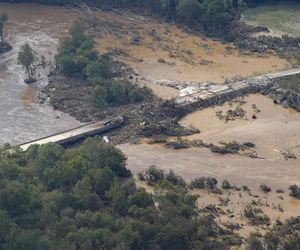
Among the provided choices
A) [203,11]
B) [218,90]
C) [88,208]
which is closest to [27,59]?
[218,90]

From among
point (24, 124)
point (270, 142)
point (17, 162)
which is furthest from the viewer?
point (24, 124)

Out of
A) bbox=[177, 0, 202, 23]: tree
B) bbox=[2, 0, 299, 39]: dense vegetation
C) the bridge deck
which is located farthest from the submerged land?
bbox=[177, 0, 202, 23]: tree

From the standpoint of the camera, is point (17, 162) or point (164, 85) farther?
point (164, 85)

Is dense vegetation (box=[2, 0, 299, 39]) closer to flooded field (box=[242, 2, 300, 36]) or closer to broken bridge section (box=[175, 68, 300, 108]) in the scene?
flooded field (box=[242, 2, 300, 36])

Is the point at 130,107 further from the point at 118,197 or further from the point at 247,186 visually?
the point at 118,197

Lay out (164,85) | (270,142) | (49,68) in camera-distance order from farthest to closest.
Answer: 1. (49,68)
2. (164,85)
3. (270,142)

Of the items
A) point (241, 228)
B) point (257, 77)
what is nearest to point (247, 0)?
point (257, 77)

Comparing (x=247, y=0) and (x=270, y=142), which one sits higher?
(x=247, y=0)
